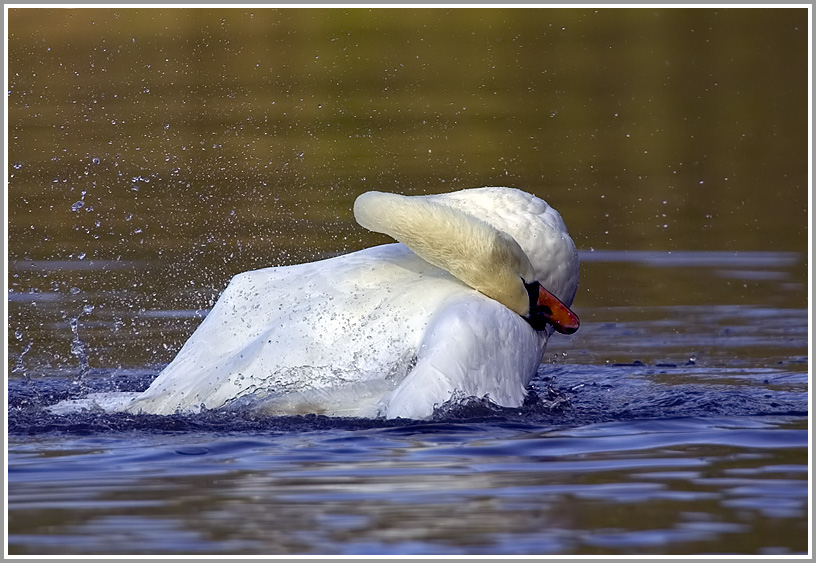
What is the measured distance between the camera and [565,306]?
22.9 ft

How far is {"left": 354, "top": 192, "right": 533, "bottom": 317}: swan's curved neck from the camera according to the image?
6.79 m

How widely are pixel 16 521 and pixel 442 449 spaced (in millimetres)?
1765

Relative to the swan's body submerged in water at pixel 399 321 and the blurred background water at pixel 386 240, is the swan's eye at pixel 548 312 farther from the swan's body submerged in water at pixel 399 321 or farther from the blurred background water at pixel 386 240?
the blurred background water at pixel 386 240

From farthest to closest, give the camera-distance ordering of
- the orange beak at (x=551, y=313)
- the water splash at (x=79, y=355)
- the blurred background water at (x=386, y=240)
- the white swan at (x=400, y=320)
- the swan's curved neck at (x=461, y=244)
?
the water splash at (x=79, y=355) < the orange beak at (x=551, y=313) < the swan's curved neck at (x=461, y=244) < the white swan at (x=400, y=320) < the blurred background water at (x=386, y=240)

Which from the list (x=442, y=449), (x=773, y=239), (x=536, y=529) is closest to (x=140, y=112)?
→ (x=773, y=239)

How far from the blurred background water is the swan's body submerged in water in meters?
0.17

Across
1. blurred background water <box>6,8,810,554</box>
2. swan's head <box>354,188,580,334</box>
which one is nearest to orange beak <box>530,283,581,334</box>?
swan's head <box>354,188,580,334</box>

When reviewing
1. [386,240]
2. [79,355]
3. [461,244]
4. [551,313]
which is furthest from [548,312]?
[386,240]

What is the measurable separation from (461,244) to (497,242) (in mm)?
177

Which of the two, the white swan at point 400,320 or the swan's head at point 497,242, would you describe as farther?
the swan's head at point 497,242

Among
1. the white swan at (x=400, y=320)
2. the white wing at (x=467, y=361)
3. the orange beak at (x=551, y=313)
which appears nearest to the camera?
the white wing at (x=467, y=361)

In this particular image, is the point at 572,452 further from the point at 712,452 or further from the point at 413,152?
the point at 413,152

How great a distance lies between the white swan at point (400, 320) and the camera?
624 centimetres

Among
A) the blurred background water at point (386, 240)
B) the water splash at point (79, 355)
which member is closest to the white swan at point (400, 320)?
the blurred background water at point (386, 240)
